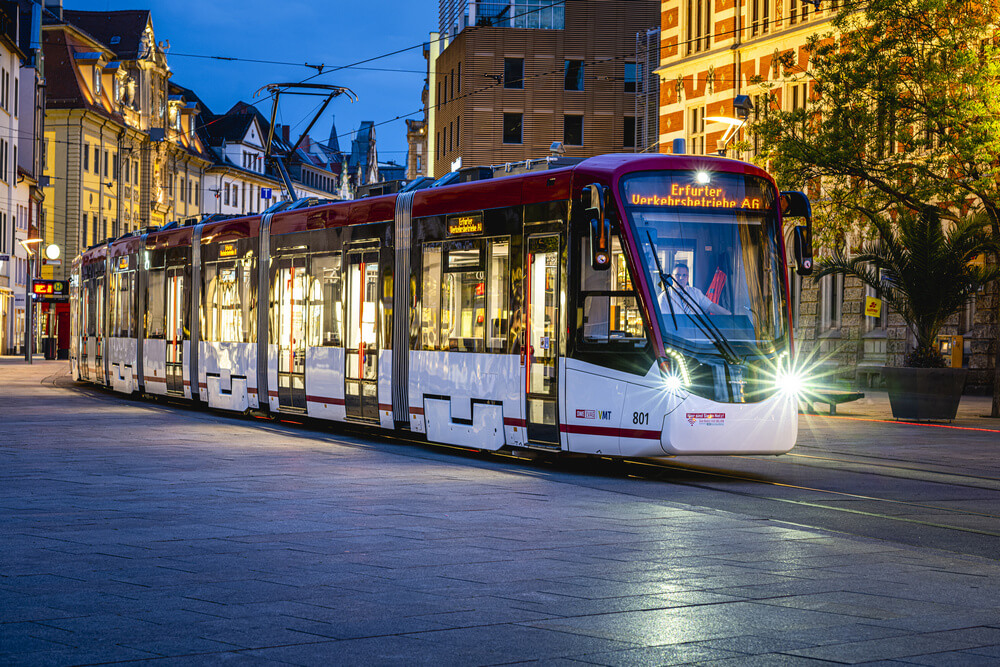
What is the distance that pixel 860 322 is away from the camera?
43844 mm

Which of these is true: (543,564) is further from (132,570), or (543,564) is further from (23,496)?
(23,496)

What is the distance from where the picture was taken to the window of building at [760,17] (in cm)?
4834

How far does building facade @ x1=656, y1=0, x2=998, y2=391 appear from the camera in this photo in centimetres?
3941

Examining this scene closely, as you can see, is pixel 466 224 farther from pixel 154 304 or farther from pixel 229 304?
pixel 154 304

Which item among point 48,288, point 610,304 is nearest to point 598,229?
point 610,304

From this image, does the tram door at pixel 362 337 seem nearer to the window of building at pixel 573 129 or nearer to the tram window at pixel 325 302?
the tram window at pixel 325 302

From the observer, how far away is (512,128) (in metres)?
70.2

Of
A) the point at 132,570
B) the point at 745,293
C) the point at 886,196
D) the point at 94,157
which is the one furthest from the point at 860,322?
the point at 94,157

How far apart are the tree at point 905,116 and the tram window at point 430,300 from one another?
12.8 metres

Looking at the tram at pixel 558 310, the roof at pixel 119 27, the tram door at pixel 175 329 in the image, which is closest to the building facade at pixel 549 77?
the roof at pixel 119 27

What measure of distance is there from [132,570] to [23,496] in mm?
4110

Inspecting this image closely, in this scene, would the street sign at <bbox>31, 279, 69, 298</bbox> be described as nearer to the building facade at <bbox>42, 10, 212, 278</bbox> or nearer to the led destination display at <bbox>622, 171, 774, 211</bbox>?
the building facade at <bbox>42, 10, 212, 278</bbox>

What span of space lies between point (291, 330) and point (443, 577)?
14.0 metres

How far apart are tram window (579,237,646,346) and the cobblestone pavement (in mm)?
1527
